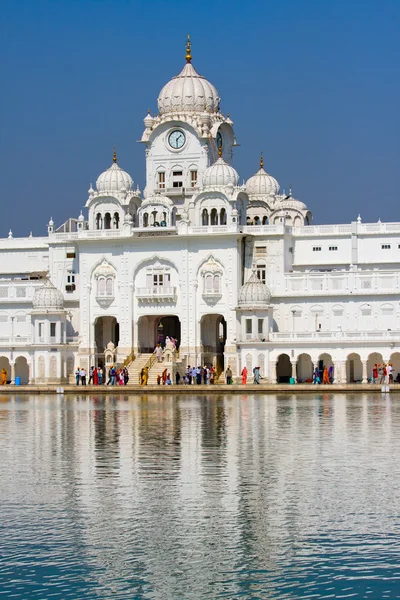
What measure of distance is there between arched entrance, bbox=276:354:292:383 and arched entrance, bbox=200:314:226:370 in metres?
3.03

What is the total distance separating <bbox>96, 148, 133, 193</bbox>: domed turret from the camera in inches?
2702

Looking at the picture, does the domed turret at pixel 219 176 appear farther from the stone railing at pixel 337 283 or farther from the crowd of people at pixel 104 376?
the crowd of people at pixel 104 376

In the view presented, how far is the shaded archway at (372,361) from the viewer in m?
61.9

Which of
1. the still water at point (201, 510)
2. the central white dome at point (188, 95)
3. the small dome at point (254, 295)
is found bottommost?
the still water at point (201, 510)

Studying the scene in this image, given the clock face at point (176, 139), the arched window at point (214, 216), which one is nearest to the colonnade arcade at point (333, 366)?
the arched window at point (214, 216)

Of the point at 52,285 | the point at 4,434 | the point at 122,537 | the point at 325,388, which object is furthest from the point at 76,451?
the point at 52,285

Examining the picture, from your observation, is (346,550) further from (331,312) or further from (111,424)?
(331,312)

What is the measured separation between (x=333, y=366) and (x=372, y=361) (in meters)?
2.33

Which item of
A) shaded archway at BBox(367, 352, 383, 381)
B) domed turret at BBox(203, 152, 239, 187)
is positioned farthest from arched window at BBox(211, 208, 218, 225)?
shaded archway at BBox(367, 352, 383, 381)

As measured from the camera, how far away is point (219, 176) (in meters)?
65.6

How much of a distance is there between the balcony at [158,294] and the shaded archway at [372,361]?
34.5 feet

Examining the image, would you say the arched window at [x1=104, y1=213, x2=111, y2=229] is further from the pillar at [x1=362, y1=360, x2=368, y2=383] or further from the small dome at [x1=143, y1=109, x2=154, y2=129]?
the pillar at [x1=362, y1=360, x2=368, y2=383]

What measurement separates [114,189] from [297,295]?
39.5ft

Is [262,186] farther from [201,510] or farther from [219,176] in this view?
[201,510]
